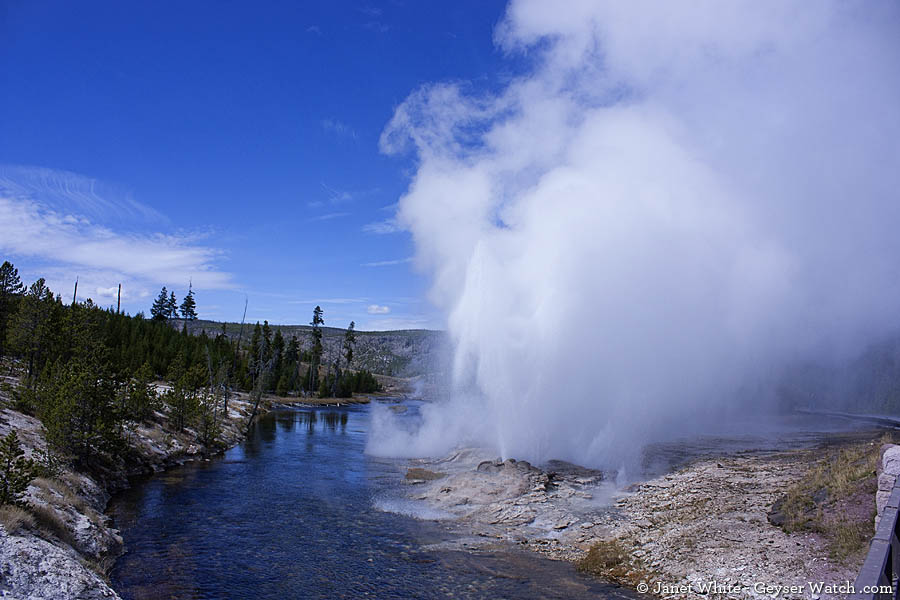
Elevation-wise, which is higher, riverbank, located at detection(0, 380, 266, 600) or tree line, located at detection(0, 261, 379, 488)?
tree line, located at detection(0, 261, 379, 488)

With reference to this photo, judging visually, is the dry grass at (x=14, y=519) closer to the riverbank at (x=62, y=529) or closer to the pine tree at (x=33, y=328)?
the riverbank at (x=62, y=529)

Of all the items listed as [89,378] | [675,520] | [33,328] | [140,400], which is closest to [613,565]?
[675,520]

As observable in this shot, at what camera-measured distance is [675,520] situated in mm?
20469

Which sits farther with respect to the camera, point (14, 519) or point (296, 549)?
point (296, 549)

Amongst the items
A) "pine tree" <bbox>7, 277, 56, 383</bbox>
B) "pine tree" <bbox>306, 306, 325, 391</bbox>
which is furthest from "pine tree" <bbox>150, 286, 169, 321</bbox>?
"pine tree" <bbox>7, 277, 56, 383</bbox>

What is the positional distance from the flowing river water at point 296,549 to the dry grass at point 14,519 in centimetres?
293

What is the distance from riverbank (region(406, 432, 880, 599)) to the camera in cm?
1468

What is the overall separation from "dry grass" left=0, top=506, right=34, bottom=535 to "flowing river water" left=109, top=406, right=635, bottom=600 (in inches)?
115

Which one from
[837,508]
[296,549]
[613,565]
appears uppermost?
[837,508]

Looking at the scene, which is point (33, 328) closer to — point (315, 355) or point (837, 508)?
point (837, 508)

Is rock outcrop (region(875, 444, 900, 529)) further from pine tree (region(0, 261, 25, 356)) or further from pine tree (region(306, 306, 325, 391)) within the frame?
pine tree (region(306, 306, 325, 391))

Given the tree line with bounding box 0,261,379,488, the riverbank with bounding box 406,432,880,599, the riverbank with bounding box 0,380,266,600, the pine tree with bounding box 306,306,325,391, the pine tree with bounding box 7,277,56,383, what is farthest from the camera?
the pine tree with bounding box 306,306,325,391

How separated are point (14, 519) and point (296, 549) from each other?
27.8 feet

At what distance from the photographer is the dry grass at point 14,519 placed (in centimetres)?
1366
